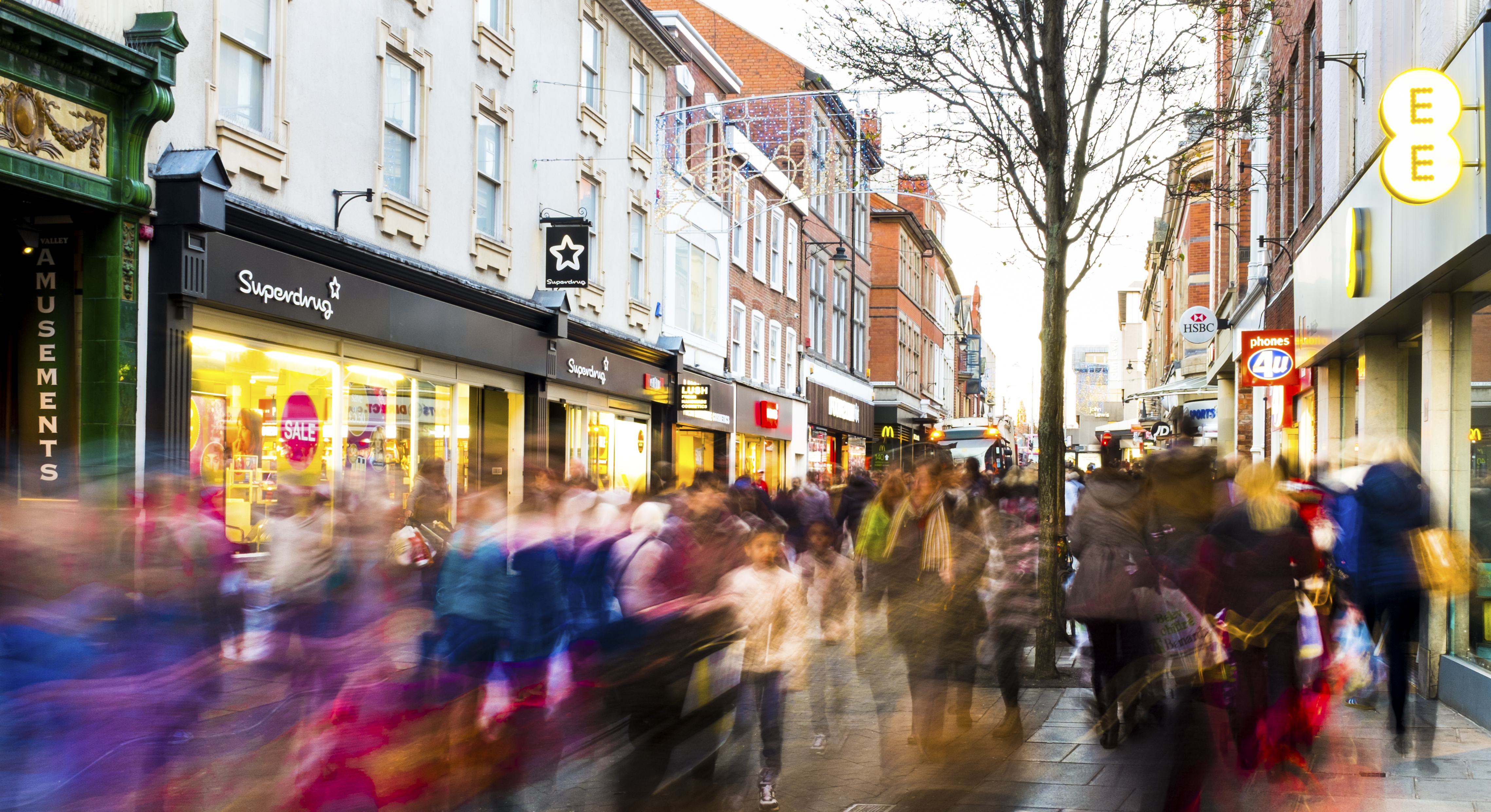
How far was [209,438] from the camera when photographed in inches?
489

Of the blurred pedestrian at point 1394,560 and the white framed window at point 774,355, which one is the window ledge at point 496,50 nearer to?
the blurred pedestrian at point 1394,560

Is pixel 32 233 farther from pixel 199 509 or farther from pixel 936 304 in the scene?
pixel 936 304

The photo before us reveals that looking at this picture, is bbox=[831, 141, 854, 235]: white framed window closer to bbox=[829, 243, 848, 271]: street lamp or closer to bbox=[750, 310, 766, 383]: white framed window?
bbox=[829, 243, 848, 271]: street lamp

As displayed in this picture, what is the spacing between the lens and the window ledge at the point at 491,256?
17.9 metres

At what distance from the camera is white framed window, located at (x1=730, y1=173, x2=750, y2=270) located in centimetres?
3094

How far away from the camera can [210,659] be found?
236 inches

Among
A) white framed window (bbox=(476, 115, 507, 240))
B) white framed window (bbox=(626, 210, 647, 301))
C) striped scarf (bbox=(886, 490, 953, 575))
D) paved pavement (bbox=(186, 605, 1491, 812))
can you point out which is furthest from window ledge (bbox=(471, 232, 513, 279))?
striped scarf (bbox=(886, 490, 953, 575))

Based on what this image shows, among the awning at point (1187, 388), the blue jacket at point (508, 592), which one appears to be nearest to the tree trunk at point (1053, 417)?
the blue jacket at point (508, 592)

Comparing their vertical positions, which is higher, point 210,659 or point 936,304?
point 936,304

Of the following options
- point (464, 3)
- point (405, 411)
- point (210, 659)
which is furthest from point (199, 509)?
point (464, 3)

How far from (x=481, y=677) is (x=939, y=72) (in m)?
8.25

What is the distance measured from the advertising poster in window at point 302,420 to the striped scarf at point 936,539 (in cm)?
712

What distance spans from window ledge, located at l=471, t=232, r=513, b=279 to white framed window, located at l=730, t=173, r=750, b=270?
38.9ft

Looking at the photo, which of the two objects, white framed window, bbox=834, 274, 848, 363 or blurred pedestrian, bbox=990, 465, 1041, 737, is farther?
white framed window, bbox=834, 274, 848, 363
